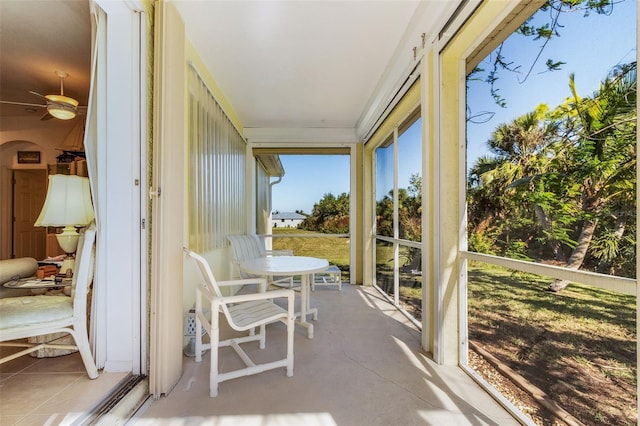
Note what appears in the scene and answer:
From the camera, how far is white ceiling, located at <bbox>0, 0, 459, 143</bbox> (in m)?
2.02

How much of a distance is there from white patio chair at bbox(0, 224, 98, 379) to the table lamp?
30cm

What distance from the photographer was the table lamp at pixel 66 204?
191cm

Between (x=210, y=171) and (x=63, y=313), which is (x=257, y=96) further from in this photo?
(x=63, y=313)

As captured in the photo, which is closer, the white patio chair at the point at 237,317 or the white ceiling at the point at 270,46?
the white patio chair at the point at 237,317

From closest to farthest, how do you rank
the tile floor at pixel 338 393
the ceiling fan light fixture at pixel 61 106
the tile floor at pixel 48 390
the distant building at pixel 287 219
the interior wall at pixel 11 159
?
the tile floor at pixel 48 390 → the tile floor at pixel 338 393 → the ceiling fan light fixture at pixel 61 106 → the interior wall at pixel 11 159 → the distant building at pixel 287 219

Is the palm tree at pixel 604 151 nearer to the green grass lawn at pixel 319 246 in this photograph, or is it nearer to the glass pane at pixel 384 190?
the glass pane at pixel 384 190

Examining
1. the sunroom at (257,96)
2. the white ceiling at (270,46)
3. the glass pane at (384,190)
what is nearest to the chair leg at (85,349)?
the sunroom at (257,96)

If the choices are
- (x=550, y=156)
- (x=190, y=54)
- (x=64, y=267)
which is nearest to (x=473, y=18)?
(x=550, y=156)

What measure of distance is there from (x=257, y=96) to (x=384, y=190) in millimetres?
2164

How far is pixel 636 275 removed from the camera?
1018 millimetres

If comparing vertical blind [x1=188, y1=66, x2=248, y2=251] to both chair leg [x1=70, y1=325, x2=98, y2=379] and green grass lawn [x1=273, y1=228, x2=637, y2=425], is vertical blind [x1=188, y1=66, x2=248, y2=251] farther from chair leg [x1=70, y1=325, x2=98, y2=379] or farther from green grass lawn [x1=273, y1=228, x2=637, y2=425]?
green grass lawn [x1=273, y1=228, x2=637, y2=425]

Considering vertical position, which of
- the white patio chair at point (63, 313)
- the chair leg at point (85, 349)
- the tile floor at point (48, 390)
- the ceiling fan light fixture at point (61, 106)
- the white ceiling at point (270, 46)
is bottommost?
the tile floor at point (48, 390)

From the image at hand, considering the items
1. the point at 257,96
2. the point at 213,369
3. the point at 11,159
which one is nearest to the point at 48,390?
the point at 213,369

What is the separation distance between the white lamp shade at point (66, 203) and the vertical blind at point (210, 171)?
698 millimetres
